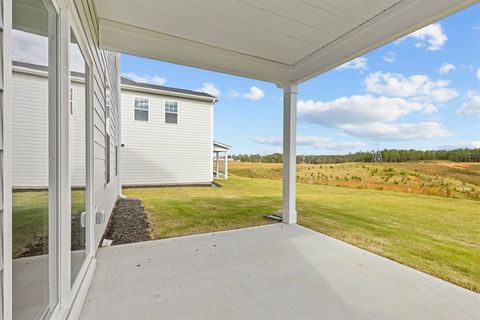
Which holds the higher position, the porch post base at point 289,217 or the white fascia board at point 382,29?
the white fascia board at point 382,29

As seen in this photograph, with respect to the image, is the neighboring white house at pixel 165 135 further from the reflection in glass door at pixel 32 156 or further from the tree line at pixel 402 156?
the reflection in glass door at pixel 32 156

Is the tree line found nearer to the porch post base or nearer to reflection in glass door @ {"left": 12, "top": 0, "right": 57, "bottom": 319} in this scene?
the porch post base

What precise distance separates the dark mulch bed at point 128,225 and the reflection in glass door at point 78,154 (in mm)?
1366

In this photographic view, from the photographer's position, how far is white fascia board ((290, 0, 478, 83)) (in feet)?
6.84

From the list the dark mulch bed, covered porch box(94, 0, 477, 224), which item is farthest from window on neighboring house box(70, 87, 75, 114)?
the dark mulch bed

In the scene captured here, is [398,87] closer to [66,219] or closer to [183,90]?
[183,90]

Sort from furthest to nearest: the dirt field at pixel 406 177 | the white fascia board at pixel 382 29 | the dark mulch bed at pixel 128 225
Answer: the dirt field at pixel 406 177, the dark mulch bed at pixel 128 225, the white fascia board at pixel 382 29

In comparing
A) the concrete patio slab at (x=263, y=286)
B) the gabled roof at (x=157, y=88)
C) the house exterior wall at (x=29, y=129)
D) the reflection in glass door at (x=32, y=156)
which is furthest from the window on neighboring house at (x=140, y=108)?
the house exterior wall at (x=29, y=129)

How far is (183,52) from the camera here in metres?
3.13

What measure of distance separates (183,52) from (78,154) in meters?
1.93

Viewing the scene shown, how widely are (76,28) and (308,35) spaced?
95.0 inches

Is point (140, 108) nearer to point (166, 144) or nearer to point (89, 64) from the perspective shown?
point (166, 144)

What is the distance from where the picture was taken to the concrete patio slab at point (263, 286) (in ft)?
5.73

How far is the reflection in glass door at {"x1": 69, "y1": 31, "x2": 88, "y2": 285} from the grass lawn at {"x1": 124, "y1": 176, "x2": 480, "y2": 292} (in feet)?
5.34
